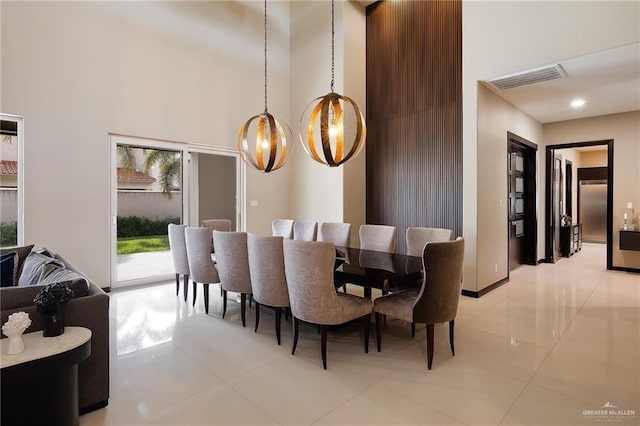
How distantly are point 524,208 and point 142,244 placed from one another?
6.96 m

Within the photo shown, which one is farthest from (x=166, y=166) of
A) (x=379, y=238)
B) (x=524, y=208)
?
(x=524, y=208)

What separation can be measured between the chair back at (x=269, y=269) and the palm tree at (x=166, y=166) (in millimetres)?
3214

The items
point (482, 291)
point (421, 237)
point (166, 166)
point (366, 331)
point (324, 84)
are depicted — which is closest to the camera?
point (366, 331)

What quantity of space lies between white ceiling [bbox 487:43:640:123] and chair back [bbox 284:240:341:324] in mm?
3584

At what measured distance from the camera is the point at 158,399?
224 cm

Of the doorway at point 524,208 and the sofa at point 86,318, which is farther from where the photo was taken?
the doorway at point 524,208

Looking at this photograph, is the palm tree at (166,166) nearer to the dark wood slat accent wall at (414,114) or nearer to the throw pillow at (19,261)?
the throw pillow at (19,261)

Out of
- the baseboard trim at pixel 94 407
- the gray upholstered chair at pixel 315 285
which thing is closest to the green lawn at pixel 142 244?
the baseboard trim at pixel 94 407

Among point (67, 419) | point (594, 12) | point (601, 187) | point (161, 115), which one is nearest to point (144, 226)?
point (161, 115)

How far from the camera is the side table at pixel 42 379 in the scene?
61.8 inches

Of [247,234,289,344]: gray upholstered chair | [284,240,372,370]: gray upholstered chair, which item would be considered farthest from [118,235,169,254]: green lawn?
[284,240,372,370]: gray upholstered chair

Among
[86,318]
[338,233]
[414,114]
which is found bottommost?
[86,318]

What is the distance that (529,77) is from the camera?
4.25 metres

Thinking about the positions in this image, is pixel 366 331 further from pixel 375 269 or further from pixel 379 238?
pixel 379 238
